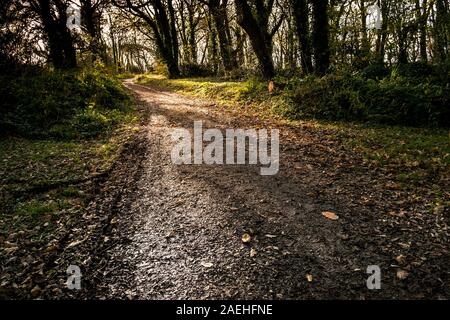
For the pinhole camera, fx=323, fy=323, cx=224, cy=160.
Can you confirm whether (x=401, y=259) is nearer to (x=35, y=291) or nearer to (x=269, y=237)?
(x=269, y=237)

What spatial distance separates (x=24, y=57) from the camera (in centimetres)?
1181

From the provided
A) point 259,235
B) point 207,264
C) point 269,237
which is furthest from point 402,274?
point 207,264

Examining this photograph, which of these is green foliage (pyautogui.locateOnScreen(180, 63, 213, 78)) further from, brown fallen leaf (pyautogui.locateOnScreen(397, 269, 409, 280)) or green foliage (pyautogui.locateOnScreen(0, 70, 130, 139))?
brown fallen leaf (pyautogui.locateOnScreen(397, 269, 409, 280))

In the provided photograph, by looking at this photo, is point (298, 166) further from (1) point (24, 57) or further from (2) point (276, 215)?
(1) point (24, 57)

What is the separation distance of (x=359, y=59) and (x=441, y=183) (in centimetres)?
844

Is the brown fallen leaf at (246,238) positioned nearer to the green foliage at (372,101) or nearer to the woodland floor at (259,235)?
the woodland floor at (259,235)

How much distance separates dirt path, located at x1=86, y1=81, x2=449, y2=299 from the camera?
3.17 m

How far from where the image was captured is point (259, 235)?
3980 millimetres

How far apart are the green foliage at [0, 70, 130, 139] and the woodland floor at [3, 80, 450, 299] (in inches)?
137

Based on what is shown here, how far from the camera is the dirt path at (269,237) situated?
3.17 m

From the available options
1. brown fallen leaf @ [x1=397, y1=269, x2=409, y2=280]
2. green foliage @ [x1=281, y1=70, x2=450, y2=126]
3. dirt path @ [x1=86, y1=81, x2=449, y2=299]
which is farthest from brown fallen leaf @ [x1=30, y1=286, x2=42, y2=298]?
green foliage @ [x1=281, y1=70, x2=450, y2=126]

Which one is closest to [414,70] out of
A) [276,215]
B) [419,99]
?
[419,99]

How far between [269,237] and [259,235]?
0.41 feet

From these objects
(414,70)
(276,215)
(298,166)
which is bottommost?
(276,215)
